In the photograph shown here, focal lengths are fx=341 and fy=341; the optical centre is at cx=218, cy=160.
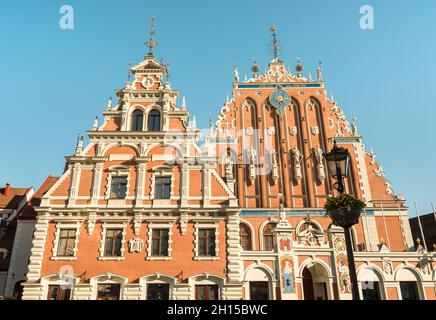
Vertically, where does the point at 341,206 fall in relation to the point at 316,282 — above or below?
above

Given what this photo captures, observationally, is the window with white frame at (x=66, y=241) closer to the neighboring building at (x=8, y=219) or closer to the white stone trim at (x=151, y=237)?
the white stone trim at (x=151, y=237)

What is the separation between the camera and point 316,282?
2198 cm

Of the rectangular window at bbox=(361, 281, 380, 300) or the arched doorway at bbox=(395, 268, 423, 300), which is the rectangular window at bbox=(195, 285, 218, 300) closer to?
the rectangular window at bbox=(361, 281, 380, 300)

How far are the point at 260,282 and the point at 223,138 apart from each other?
44.1 ft

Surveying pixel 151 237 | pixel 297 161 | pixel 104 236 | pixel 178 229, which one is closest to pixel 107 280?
pixel 104 236

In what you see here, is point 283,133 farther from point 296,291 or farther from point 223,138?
point 296,291

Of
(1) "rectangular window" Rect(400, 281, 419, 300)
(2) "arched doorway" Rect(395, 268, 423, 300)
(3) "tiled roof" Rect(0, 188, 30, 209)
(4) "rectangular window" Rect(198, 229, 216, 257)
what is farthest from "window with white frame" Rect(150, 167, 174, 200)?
(3) "tiled roof" Rect(0, 188, 30, 209)

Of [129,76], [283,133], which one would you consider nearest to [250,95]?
[283,133]

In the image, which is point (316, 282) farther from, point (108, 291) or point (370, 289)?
point (108, 291)

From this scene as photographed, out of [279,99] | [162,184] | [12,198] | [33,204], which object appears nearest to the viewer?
[162,184]

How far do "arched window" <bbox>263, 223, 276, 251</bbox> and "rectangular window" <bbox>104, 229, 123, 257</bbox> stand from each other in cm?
1092

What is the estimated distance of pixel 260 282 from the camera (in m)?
19.6

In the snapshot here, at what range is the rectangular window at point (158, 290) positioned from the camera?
745 inches

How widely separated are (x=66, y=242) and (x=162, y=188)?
6.37 m
